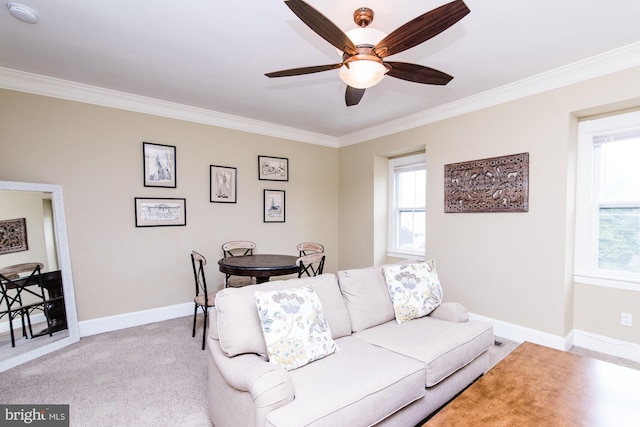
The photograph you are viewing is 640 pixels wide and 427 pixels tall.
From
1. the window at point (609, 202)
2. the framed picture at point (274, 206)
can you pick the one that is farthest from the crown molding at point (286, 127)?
the framed picture at point (274, 206)

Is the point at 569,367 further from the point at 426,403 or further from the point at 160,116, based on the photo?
the point at 160,116

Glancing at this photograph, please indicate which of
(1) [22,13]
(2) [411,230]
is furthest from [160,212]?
(2) [411,230]

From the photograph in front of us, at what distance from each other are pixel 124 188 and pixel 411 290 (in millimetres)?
3257

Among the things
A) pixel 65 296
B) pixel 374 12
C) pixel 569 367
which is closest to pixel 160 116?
pixel 65 296

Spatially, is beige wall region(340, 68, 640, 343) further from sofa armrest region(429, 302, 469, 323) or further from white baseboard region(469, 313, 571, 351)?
sofa armrest region(429, 302, 469, 323)

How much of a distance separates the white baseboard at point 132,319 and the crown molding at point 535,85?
371 cm

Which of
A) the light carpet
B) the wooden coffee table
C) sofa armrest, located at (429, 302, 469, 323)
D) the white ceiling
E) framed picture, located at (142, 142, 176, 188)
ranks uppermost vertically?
the white ceiling

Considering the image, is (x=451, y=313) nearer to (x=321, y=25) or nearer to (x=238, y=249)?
(x=321, y=25)

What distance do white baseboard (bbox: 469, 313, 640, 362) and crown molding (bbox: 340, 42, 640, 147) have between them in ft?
7.79

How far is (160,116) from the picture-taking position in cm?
373

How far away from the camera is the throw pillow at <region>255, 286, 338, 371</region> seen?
1.66 meters

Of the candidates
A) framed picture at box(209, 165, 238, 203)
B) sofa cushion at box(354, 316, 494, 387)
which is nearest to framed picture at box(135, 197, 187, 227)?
framed picture at box(209, 165, 238, 203)

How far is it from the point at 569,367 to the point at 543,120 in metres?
2.28

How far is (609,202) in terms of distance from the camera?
9.59 feet
